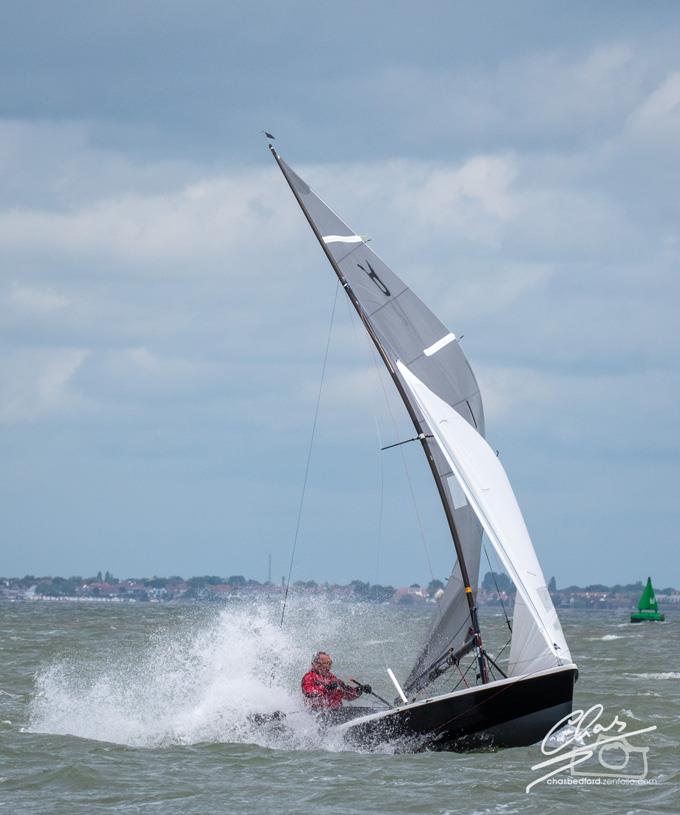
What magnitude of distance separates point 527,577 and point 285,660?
23.1 ft

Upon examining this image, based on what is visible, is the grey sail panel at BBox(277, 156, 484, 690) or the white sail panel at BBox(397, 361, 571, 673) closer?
the white sail panel at BBox(397, 361, 571, 673)

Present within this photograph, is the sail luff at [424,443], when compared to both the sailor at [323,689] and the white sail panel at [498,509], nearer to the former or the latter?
the white sail panel at [498,509]

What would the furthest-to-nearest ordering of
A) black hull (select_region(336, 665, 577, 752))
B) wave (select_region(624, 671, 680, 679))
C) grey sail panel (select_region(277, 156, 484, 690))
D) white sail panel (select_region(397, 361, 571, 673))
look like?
wave (select_region(624, 671, 680, 679))
grey sail panel (select_region(277, 156, 484, 690))
white sail panel (select_region(397, 361, 571, 673))
black hull (select_region(336, 665, 577, 752))

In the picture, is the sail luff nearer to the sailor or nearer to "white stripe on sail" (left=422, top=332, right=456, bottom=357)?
"white stripe on sail" (left=422, top=332, right=456, bottom=357)

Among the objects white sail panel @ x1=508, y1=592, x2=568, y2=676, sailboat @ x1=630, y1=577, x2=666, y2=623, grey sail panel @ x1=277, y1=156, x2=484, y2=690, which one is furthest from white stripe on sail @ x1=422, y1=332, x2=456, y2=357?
sailboat @ x1=630, y1=577, x2=666, y2=623

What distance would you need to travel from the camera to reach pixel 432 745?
16.0 meters

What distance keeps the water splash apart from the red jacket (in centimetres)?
31

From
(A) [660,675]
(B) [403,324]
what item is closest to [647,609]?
(A) [660,675]

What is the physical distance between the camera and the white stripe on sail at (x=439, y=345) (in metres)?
17.4

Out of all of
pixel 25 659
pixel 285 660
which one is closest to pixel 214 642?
pixel 285 660

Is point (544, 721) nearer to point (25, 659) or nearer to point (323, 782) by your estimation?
point (323, 782)

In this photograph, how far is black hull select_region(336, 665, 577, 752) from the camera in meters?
15.3
